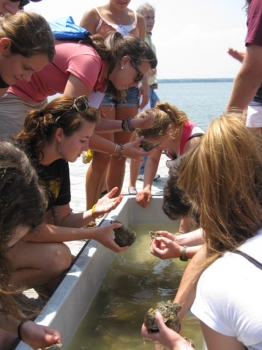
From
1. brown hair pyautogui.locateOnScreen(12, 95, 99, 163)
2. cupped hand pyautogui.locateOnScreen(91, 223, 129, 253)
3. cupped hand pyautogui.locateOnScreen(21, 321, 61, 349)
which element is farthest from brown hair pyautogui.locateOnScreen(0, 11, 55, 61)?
cupped hand pyautogui.locateOnScreen(21, 321, 61, 349)

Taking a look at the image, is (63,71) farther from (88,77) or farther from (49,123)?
(49,123)

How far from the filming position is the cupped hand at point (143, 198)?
3.92 m

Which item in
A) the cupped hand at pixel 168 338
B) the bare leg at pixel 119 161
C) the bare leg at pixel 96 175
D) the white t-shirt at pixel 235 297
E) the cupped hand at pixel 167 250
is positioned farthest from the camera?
the bare leg at pixel 119 161

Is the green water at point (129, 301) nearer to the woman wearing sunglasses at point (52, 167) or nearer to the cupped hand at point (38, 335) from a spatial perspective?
the woman wearing sunglasses at point (52, 167)

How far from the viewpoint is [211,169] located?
4.96 ft

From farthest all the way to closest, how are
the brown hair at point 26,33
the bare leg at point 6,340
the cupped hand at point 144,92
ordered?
the cupped hand at point 144,92
the brown hair at point 26,33
the bare leg at point 6,340

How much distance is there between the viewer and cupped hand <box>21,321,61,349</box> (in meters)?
1.82

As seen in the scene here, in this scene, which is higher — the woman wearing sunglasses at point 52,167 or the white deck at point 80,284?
the woman wearing sunglasses at point 52,167

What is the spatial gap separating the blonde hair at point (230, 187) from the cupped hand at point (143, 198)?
7.78ft

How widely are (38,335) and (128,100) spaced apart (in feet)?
7.95

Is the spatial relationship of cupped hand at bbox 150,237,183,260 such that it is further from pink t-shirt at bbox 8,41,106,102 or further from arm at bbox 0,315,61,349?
pink t-shirt at bbox 8,41,106,102

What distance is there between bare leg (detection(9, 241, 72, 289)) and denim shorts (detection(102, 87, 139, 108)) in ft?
4.97

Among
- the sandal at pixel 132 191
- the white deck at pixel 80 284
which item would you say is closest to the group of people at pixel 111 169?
the white deck at pixel 80 284

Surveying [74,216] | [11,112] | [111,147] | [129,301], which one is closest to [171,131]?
[111,147]
